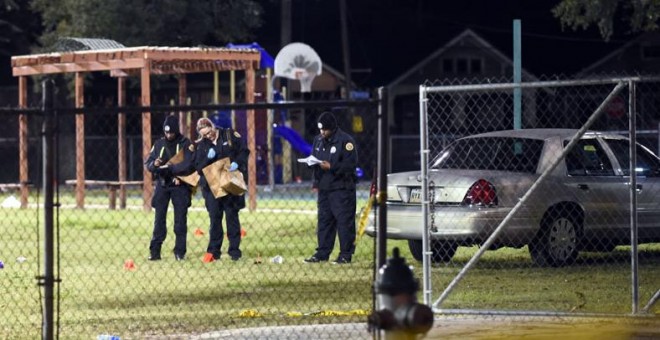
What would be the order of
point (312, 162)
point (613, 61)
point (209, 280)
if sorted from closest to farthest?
1. point (209, 280)
2. point (312, 162)
3. point (613, 61)

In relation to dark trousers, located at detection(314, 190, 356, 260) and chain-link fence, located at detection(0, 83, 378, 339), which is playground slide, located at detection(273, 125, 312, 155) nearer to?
chain-link fence, located at detection(0, 83, 378, 339)

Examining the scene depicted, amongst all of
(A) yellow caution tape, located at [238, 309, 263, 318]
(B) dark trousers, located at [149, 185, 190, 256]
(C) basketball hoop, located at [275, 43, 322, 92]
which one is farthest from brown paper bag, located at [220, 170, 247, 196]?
(C) basketball hoop, located at [275, 43, 322, 92]

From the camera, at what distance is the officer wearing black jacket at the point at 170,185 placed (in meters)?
17.1

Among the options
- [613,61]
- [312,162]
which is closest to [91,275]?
[312,162]

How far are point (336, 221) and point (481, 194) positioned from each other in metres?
2.35

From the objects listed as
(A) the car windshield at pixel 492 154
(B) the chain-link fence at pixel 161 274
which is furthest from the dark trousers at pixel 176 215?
(A) the car windshield at pixel 492 154

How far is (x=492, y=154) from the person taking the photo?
15547mm

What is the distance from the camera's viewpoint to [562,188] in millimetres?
15117

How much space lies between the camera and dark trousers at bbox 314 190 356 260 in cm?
1625

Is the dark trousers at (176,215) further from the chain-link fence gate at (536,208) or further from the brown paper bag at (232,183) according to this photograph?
the chain-link fence gate at (536,208)

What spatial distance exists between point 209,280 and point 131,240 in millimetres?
5426

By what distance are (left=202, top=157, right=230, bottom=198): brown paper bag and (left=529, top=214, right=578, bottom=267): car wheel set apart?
12.9ft

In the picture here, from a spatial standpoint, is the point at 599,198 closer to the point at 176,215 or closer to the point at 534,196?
the point at 534,196

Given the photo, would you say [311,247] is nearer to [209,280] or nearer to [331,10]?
[209,280]
